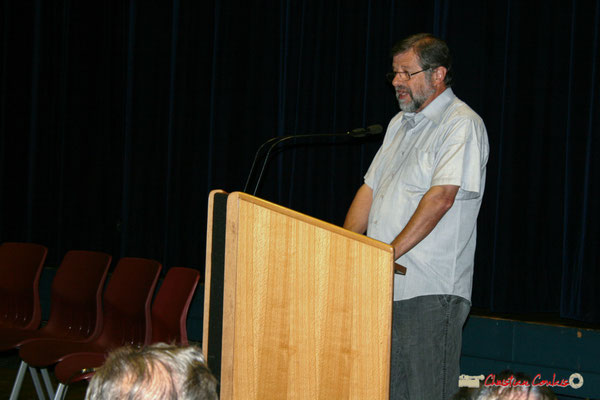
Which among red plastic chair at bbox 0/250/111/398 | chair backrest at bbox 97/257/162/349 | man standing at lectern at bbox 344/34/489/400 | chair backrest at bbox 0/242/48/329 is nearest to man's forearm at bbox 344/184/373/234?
man standing at lectern at bbox 344/34/489/400

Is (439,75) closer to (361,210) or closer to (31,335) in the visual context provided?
(361,210)

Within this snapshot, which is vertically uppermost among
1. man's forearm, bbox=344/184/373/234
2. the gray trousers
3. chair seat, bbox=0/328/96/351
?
man's forearm, bbox=344/184/373/234

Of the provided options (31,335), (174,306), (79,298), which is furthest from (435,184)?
(31,335)

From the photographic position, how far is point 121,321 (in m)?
3.66

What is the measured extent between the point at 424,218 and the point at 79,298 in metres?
2.47

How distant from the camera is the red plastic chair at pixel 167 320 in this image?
3168mm

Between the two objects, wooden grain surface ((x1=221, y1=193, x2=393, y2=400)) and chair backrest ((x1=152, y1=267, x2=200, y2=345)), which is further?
chair backrest ((x1=152, y1=267, x2=200, y2=345))

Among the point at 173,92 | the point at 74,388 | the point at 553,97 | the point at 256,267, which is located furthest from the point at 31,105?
the point at 256,267

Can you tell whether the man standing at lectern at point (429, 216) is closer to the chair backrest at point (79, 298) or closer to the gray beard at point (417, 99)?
the gray beard at point (417, 99)

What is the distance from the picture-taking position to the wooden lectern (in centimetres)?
163

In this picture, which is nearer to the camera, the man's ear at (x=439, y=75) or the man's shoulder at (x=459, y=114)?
the man's shoulder at (x=459, y=114)

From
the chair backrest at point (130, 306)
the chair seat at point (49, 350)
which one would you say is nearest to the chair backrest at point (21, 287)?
the chair seat at point (49, 350)

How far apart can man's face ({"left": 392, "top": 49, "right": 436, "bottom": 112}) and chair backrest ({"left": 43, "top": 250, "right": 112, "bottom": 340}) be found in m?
2.17

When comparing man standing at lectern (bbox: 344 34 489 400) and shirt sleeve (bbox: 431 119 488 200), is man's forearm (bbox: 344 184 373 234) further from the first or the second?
shirt sleeve (bbox: 431 119 488 200)
